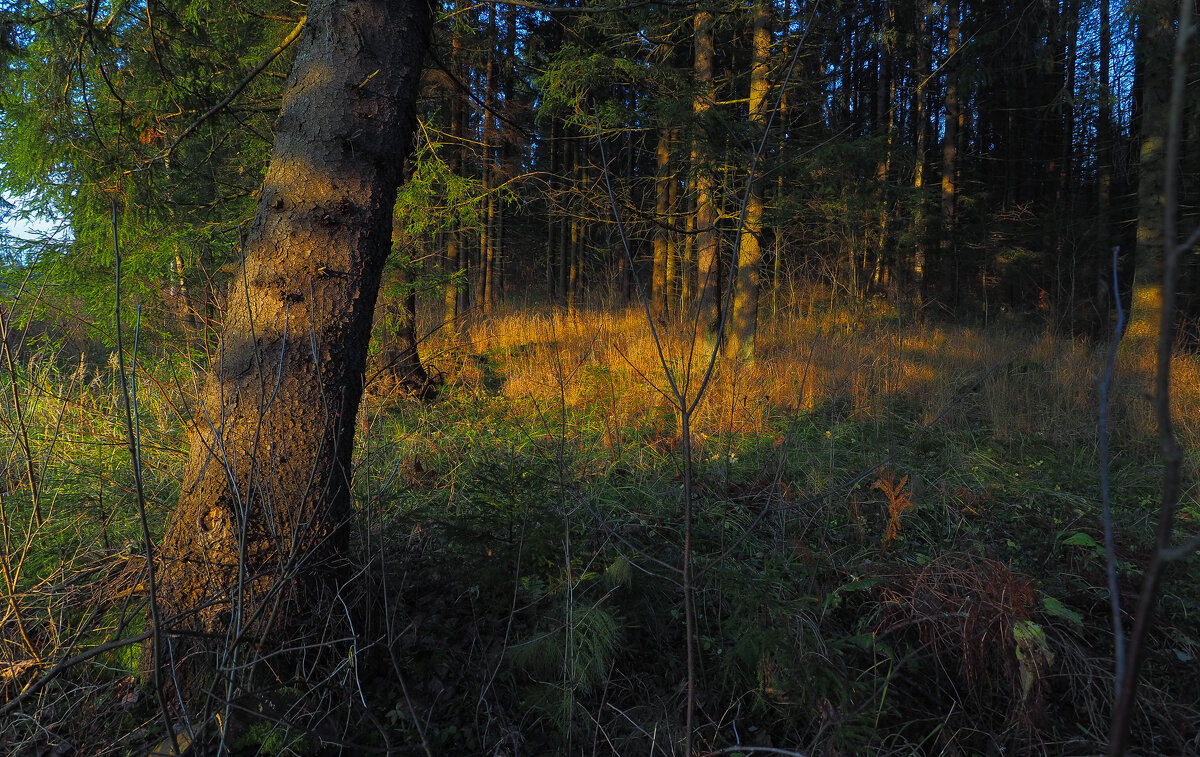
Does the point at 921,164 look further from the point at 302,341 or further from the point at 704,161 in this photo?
the point at 302,341

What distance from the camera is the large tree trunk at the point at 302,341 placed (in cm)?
188

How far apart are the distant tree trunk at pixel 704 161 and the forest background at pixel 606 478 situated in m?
0.05

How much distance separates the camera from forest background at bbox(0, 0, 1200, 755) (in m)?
1.77

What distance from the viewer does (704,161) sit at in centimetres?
608

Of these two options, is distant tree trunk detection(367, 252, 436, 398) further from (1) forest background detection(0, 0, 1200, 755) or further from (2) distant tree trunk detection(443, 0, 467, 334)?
(2) distant tree trunk detection(443, 0, 467, 334)

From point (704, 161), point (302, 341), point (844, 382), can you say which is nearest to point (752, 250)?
point (704, 161)

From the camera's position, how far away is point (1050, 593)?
242 centimetres

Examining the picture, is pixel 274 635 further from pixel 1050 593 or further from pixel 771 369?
pixel 771 369

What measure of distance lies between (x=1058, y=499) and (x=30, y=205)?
6.83m

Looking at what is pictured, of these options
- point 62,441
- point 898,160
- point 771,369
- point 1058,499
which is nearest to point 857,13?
point 898,160

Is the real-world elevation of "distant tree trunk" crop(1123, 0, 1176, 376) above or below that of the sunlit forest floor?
above

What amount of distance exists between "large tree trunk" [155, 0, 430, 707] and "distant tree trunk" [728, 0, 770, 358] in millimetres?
4712

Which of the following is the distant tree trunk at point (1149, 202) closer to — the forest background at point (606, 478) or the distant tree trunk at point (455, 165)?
the forest background at point (606, 478)

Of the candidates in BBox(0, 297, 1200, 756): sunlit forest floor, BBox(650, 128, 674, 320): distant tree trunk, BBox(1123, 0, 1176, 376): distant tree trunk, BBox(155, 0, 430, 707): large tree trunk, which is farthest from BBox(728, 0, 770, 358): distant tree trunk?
BBox(155, 0, 430, 707): large tree trunk
